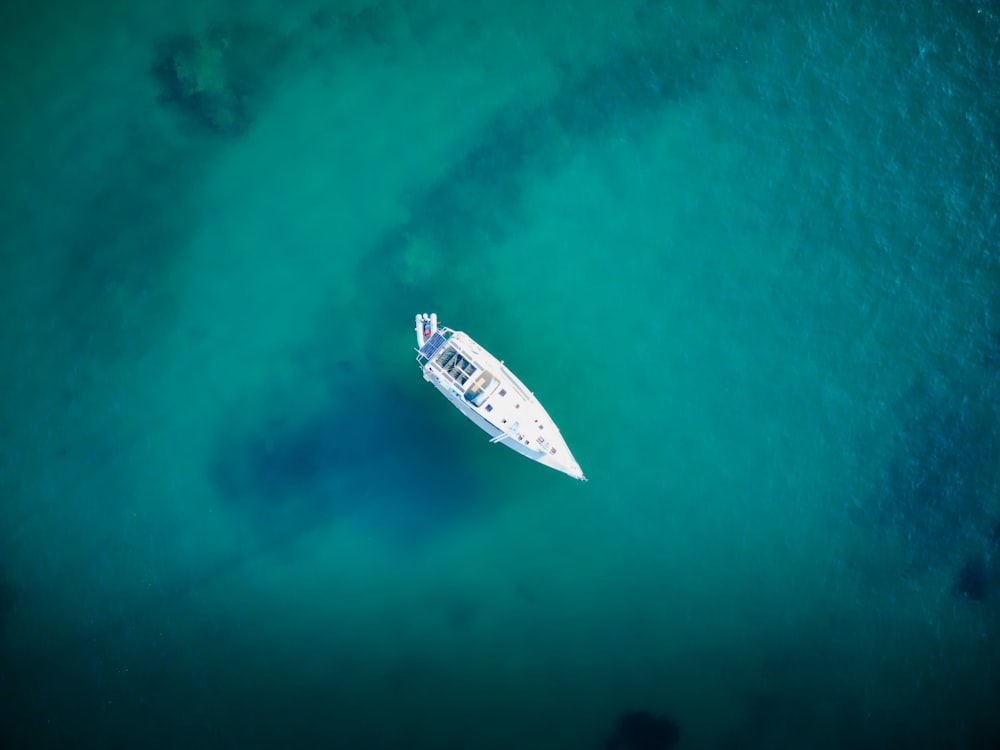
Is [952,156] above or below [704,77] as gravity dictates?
above

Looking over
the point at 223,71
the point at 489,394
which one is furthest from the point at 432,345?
the point at 223,71

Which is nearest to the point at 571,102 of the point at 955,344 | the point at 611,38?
the point at 611,38

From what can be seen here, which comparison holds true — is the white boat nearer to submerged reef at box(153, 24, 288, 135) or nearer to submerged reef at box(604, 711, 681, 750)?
submerged reef at box(604, 711, 681, 750)

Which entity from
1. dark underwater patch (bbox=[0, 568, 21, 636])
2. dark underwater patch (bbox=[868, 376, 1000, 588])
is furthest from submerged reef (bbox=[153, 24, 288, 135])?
dark underwater patch (bbox=[868, 376, 1000, 588])

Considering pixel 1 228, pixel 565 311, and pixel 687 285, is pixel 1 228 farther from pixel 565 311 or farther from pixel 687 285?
pixel 687 285

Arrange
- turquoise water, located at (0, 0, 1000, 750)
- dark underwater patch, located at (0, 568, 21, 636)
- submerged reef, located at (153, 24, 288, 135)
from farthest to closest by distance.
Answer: submerged reef, located at (153, 24, 288, 135) → dark underwater patch, located at (0, 568, 21, 636) → turquoise water, located at (0, 0, 1000, 750)

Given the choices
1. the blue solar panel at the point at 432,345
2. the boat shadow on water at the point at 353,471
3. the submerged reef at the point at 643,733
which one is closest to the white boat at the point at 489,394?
the blue solar panel at the point at 432,345
